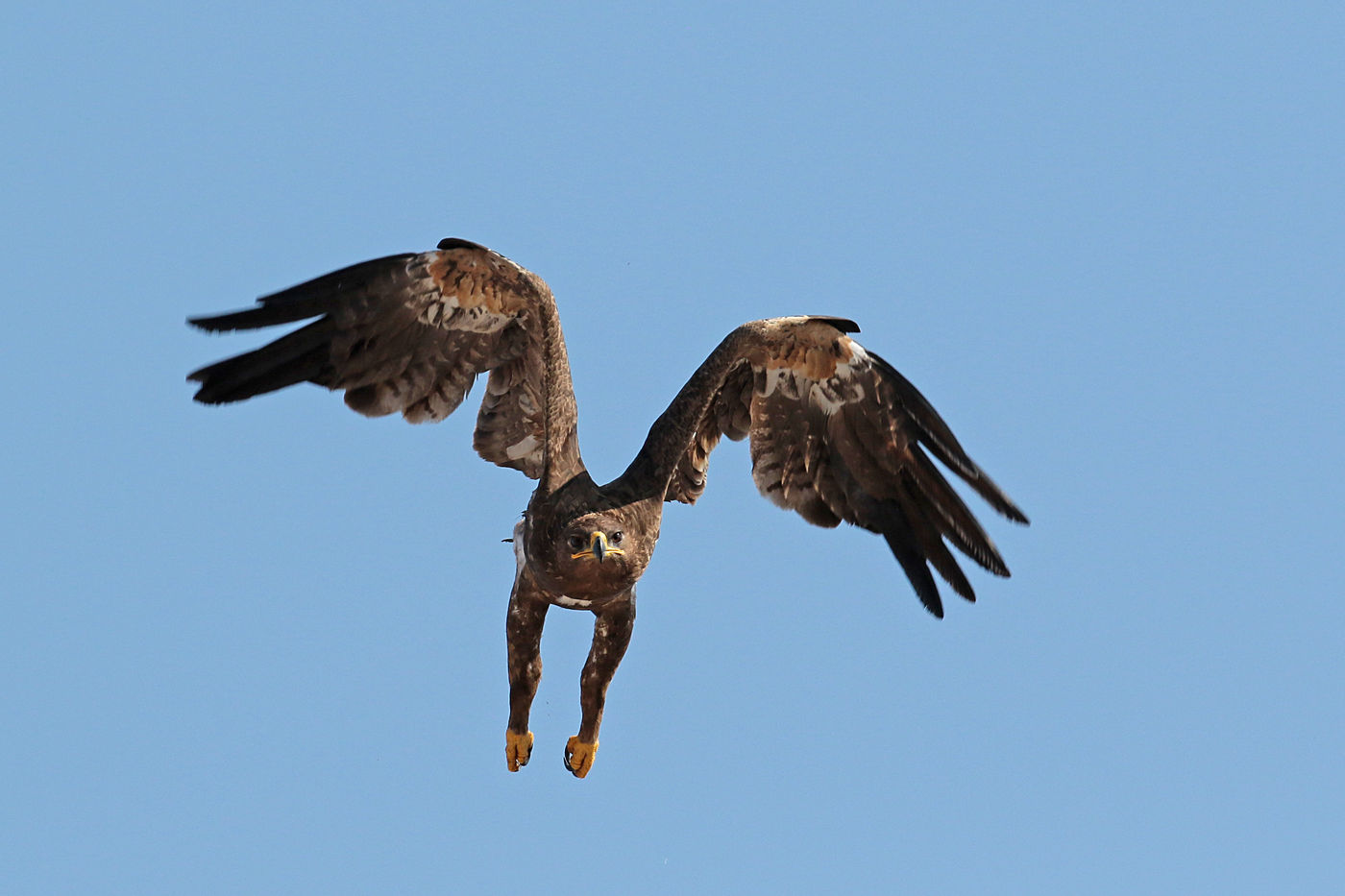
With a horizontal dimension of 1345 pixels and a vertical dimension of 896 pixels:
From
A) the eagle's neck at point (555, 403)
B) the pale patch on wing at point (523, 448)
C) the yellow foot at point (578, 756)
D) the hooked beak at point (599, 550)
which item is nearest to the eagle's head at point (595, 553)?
the hooked beak at point (599, 550)

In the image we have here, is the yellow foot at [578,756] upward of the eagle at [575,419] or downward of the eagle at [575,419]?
downward

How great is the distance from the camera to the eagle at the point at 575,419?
11.3 m

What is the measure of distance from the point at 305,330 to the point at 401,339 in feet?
2.31

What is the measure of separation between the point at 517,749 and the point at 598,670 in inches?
35.1

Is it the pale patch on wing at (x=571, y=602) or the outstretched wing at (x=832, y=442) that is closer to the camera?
the pale patch on wing at (x=571, y=602)

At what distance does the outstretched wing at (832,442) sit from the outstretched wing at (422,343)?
1.04 meters

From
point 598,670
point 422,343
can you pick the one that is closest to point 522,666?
point 598,670

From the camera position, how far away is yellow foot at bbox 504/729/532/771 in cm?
1245

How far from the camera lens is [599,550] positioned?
36.1ft

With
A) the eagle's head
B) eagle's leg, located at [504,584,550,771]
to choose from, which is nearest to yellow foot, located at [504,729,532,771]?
eagle's leg, located at [504,584,550,771]

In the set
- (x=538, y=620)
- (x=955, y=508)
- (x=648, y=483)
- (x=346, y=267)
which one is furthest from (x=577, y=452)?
(x=955, y=508)

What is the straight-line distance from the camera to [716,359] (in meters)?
12.0

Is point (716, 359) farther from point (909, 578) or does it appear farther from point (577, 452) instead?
point (909, 578)

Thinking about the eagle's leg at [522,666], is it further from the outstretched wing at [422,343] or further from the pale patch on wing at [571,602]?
the outstretched wing at [422,343]
